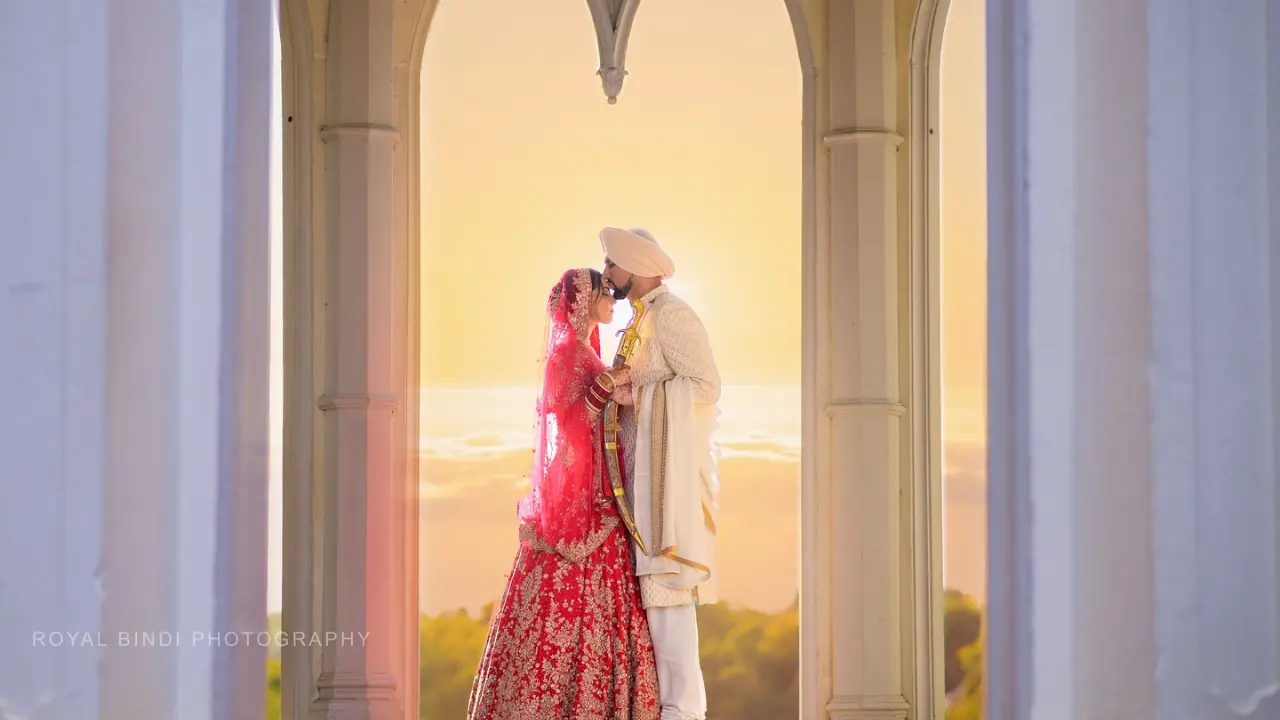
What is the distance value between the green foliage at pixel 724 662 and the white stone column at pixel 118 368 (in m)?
3.43

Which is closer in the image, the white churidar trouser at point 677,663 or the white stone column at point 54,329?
the white stone column at point 54,329

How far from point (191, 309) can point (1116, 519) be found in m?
1.91

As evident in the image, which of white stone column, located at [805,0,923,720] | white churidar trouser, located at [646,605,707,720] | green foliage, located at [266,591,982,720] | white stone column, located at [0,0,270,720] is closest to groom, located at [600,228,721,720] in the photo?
white churidar trouser, located at [646,605,707,720]

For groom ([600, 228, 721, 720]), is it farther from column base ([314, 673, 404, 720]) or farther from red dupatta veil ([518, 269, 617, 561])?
column base ([314, 673, 404, 720])

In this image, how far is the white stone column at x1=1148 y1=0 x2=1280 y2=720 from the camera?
114 inches

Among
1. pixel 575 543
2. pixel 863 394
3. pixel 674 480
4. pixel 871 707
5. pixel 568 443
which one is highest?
pixel 863 394

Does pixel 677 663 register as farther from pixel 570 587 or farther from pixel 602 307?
pixel 602 307

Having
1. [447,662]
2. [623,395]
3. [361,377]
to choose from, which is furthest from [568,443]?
[447,662]

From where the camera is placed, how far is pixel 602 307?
5078 millimetres

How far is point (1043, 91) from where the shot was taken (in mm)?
2951

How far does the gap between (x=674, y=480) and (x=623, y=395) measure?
36cm

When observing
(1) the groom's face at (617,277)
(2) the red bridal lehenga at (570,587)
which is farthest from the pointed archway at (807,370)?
(1) the groom's face at (617,277)

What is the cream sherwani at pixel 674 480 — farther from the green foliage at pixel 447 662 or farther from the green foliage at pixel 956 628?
the green foliage at pixel 447 662

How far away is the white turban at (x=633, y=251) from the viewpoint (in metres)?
4.98
